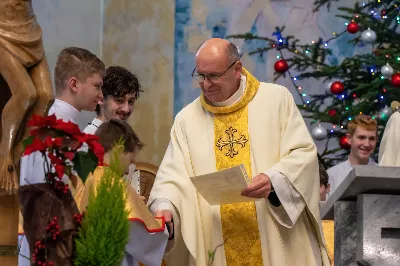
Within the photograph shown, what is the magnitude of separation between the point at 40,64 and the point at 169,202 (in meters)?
1.40

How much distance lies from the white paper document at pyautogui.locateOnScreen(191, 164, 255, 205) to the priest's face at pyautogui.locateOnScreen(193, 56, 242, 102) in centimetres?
71

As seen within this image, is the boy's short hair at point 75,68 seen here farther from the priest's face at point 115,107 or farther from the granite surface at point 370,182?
the granite surface at point 370,182

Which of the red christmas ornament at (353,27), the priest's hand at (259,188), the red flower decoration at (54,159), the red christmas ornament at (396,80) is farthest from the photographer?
the red christmas ornament at (353,27)

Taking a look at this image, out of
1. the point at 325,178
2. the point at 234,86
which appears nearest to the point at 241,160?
the point at 234,86

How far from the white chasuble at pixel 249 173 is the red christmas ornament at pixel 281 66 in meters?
4.95

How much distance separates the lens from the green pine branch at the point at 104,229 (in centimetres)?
313

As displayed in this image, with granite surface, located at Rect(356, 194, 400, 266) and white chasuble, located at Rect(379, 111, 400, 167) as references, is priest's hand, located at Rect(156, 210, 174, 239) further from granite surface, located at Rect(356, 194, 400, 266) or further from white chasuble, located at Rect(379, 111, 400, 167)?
white chasuble, located at Rect(379, 111, 400, 167)

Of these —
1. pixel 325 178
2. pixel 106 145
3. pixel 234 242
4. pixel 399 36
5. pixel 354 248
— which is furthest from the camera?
pixel 399 36

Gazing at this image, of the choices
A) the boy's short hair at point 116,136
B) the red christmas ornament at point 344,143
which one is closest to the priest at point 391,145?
the red christmas ornament at point 344,143

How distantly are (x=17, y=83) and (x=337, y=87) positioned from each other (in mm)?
6650

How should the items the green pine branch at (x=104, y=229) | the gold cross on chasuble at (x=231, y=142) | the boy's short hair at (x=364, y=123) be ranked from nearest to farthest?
the green pine branch at (x=104, y=229) < the gold cross on chasuble at (x=231, y=142) < the boy's short hair at (x=364, y=123)

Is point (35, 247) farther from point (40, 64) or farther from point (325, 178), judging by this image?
point (325, 178)

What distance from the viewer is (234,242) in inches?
233

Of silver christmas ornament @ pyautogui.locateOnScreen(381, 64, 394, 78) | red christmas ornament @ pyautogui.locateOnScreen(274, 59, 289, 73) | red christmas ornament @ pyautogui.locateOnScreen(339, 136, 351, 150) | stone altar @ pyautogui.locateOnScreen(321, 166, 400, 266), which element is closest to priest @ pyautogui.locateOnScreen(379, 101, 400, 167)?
silver christmas ornament @ pyautogui.locateOnScreen(381, 64, 394, 78)
